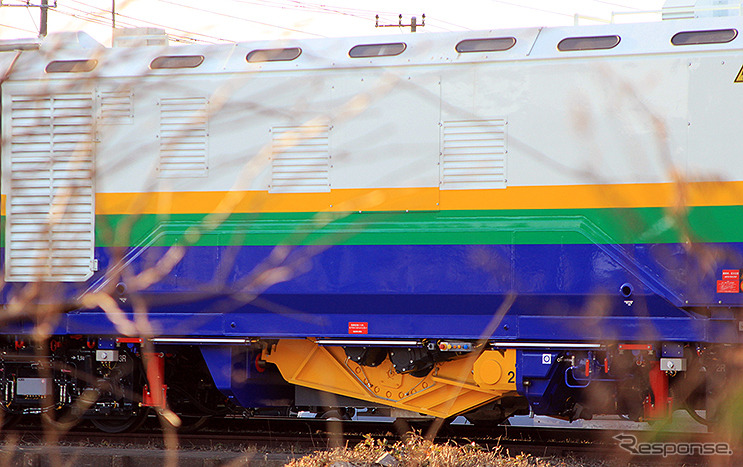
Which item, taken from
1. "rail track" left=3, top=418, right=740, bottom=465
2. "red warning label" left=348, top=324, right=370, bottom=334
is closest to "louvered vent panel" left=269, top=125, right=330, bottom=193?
"red warning label" left=348, top=324, right=370, bottom=334

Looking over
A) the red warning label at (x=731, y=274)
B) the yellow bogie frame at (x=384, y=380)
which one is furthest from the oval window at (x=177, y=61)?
the red warning label at (x=731, y=274)

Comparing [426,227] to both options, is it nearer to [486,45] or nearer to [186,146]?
[486,45]

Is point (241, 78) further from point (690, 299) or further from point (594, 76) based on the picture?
point (690, 299)

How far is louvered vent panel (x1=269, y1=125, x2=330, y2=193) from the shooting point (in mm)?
6578

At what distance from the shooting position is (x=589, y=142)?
6176 mm

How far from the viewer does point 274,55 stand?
6.77 meters

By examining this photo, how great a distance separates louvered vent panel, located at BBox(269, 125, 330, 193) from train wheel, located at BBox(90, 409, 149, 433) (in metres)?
3.05

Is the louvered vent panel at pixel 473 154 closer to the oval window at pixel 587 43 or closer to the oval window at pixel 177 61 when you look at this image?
the oval window at pixel 587 43

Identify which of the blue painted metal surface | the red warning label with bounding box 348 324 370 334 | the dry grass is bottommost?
the dry grass

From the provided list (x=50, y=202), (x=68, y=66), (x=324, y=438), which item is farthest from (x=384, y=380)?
(x=68, y=66)

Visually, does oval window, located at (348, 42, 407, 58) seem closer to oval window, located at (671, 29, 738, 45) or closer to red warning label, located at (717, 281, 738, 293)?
oval window, located at (671, 29, 738, 45)

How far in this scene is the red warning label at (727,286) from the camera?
5.95m

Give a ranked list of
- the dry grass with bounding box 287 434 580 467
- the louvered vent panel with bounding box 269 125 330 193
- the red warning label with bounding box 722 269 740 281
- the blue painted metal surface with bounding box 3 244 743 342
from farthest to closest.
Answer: the louvered vent panel with bounding box 269 125 330 193, the blue painted metal surface with bounding box 3 244 743 342, the red warning label with bounding box 722 269 740 281, the dry grass with bounding box 287 434 580 467

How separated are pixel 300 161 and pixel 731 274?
12.3ft
